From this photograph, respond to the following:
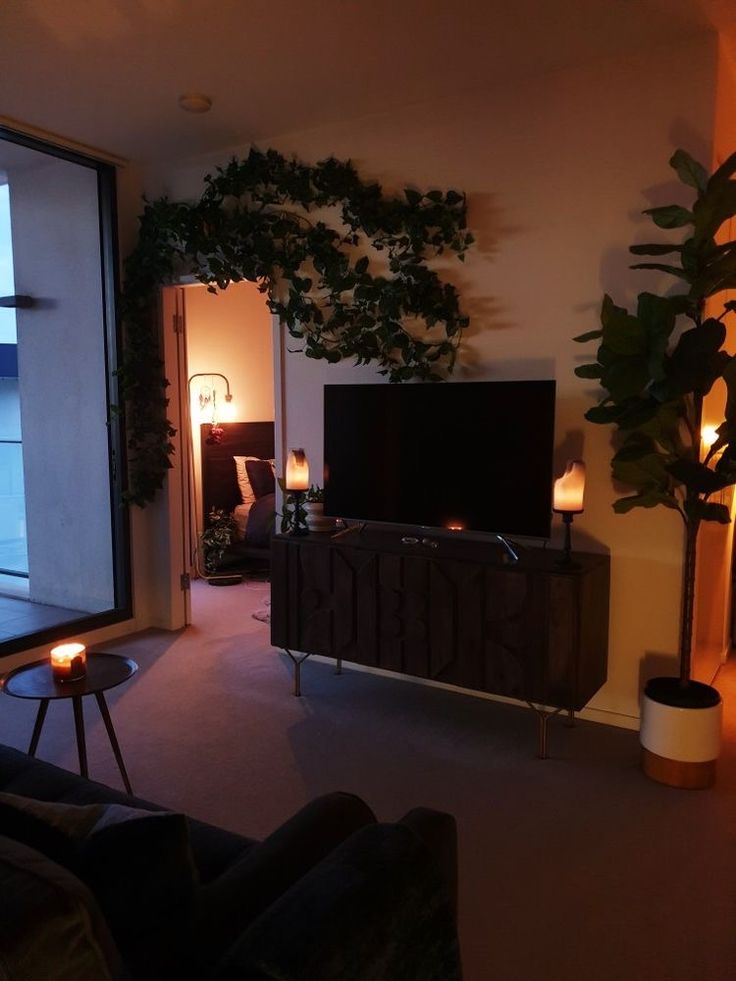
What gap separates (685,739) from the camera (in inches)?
110

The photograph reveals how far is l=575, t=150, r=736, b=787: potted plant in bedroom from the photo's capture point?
2676 millimetres

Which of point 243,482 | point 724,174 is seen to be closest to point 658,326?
point 724,174

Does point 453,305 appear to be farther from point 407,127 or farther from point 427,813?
point 427,813

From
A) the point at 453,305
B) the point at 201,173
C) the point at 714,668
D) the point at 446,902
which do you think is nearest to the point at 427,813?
the point at 446,902

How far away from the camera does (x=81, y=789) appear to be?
1746 mm

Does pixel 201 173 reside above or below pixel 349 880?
above

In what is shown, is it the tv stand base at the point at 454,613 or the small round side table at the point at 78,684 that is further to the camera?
the tv stand base at the point at 454,613

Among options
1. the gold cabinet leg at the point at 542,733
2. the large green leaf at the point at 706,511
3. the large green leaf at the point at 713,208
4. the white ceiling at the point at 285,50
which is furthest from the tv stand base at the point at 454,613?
the white ceiling at the point at 285,50

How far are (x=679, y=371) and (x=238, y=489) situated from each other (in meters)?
4.37

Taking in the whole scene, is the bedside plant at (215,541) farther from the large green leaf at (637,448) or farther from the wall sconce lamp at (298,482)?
the large green leaf at (637,448)

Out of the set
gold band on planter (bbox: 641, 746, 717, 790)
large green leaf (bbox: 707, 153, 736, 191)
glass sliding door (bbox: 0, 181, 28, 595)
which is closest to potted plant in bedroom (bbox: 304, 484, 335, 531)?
gold band on planter (bbox: 641, 746, 717, 790)

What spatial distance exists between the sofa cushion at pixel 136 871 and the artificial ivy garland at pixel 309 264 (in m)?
2.82

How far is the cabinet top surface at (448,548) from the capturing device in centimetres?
315

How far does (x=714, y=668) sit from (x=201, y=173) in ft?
12.5
